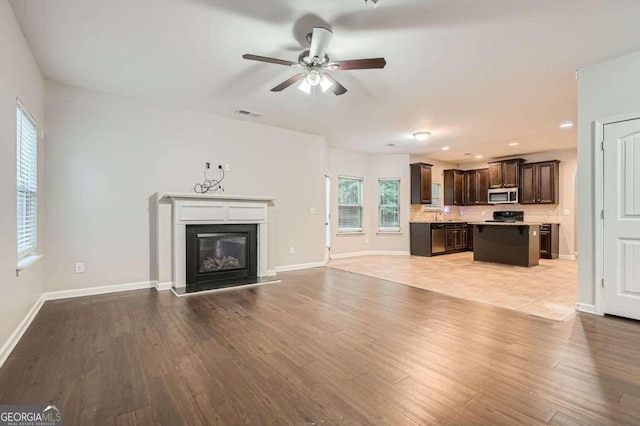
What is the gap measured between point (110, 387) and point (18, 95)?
109 inches

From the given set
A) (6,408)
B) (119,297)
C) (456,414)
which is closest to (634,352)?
(456,414)

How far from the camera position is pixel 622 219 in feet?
10.3

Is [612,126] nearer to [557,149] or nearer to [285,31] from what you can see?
[285,31]

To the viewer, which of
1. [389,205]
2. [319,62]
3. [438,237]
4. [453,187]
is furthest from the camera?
[453,187]

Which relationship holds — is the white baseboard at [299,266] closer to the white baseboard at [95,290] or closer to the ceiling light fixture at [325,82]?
the white baseboard at [95,290]

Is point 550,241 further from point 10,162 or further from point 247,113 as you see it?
point 10,162

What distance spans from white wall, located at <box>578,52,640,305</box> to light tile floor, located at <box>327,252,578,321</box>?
0.54 metres

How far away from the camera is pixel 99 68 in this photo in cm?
350

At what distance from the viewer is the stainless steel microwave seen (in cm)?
827

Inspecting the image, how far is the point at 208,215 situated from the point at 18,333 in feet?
7.92

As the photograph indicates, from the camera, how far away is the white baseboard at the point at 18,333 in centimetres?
229

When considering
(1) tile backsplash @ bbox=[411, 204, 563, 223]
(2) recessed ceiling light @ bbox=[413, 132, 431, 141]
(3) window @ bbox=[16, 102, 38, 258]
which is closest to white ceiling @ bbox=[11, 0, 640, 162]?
(3) window @ bbox=[16, 102, 38, 258]

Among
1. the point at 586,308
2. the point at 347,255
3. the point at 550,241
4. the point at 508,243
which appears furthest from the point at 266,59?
the point at 550,241

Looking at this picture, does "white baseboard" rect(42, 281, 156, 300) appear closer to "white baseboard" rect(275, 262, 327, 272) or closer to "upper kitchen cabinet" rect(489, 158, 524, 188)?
"white baseboard" rect(275, 262, 327, 272)
